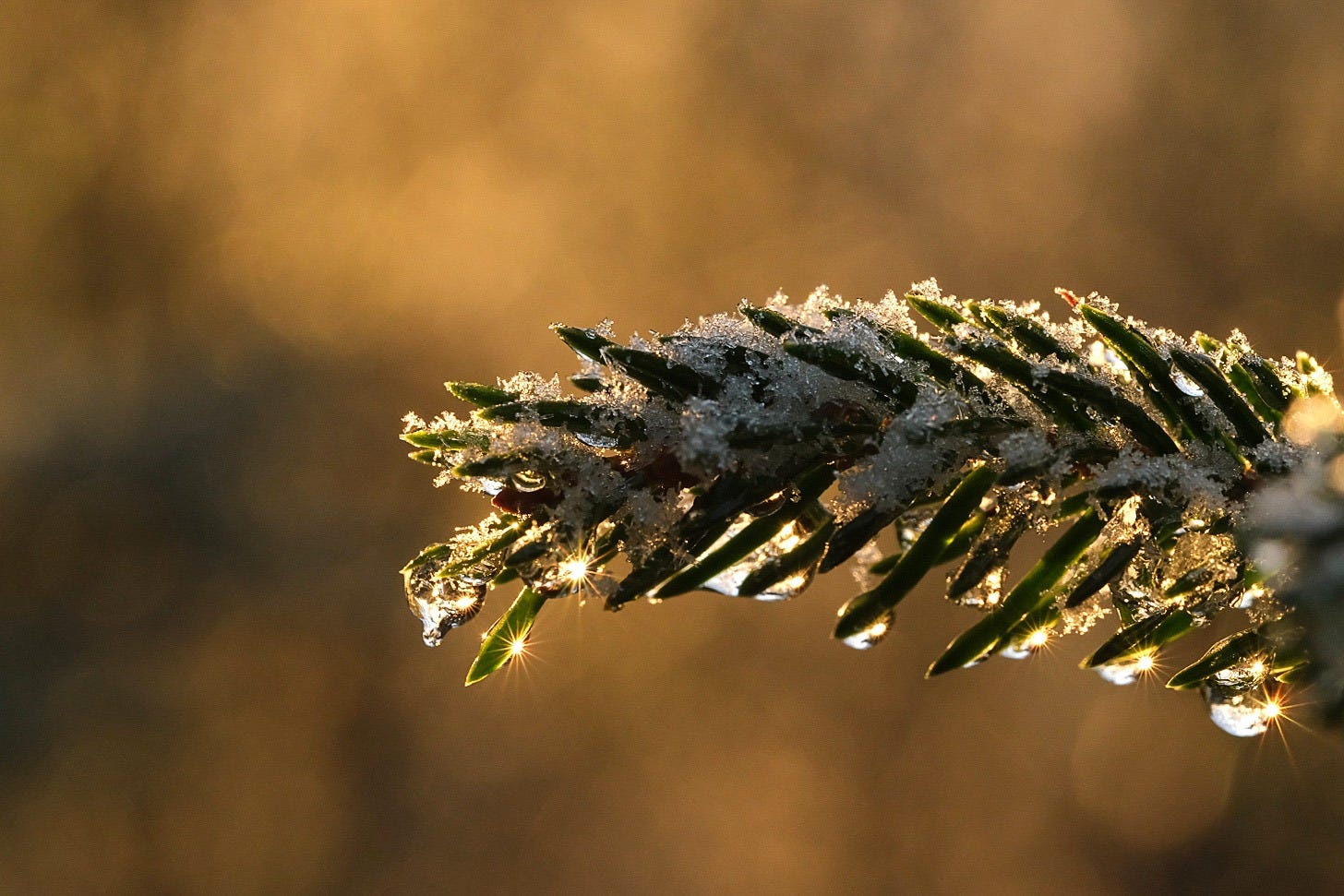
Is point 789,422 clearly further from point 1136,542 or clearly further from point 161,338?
point 161,338

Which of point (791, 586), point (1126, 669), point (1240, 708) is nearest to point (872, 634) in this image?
point (791, 586)

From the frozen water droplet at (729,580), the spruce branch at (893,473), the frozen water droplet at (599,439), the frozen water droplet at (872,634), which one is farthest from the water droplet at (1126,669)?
the frozen water droplet at (599,439)

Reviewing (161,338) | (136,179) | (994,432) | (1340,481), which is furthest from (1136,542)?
(136,179)

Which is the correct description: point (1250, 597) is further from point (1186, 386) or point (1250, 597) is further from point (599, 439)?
point (599, 439)

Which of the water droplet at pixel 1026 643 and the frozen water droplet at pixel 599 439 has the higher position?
the frozen water droplet at pixel 599 439

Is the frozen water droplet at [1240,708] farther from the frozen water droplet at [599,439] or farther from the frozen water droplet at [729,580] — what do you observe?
the frozen water droplet at [599,439]
